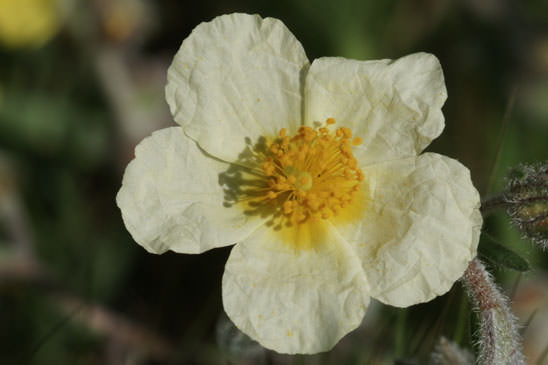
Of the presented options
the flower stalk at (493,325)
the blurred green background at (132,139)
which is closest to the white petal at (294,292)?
the flower stalk at (493,325)

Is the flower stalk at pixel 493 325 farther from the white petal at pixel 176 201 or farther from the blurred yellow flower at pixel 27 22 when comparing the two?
the blurred yellow flower at pixel 27 22

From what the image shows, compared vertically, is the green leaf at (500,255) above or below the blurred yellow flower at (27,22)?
below

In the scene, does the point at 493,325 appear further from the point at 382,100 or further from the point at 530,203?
the point at 382,100

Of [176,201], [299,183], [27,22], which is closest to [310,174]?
[299,183]

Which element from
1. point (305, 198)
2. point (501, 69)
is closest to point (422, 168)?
point (305, 198)

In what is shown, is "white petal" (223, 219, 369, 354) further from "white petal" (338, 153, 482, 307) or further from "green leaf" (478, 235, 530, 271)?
"green leaf" (478, 235, 530, 271)

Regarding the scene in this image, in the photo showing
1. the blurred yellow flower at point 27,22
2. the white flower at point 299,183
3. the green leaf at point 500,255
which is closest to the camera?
the green leaf at point 500,255
